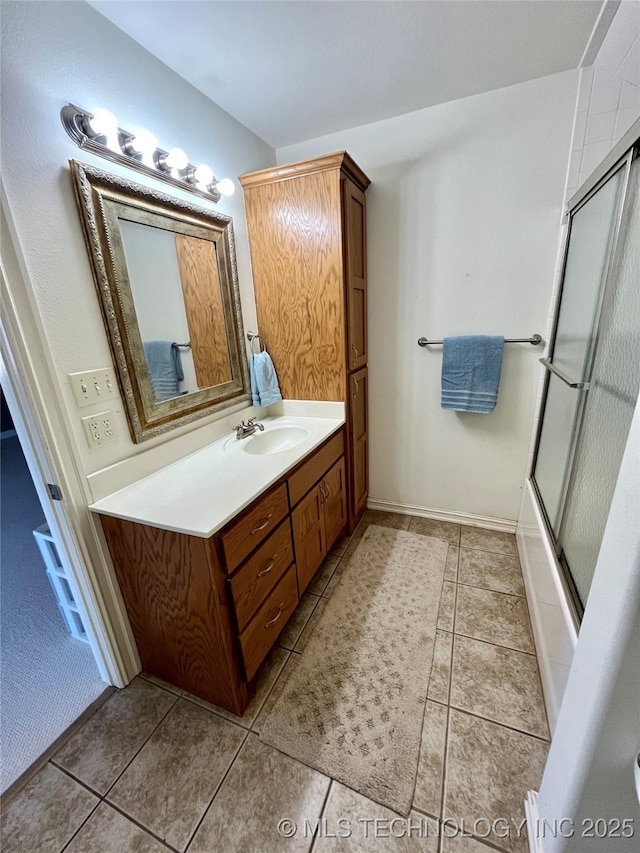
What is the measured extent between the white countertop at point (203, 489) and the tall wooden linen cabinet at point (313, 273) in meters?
0.45

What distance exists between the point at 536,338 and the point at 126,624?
2.33 metres

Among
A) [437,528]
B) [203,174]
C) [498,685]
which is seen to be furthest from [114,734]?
[203,174]

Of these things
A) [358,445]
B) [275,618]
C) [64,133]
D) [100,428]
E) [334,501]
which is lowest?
[275,618]

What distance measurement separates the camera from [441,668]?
1.38 metres

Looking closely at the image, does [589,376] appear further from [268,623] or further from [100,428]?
[100,428]

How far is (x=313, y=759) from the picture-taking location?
1.11 metres

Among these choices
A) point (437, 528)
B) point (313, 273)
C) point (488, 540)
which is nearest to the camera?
point (313, 273)

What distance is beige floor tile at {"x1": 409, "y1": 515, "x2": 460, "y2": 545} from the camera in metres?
2.17

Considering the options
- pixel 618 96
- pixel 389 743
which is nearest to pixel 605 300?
pixel 618 96

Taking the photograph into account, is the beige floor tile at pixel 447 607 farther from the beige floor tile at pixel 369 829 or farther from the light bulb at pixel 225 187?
the light bulb at pixel 225 187

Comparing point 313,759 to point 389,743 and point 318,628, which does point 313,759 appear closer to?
point 389,743

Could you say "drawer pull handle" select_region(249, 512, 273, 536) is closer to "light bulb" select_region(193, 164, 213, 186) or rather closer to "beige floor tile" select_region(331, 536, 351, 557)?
"beige floor tile" select_region(331, 536, 351, 557)

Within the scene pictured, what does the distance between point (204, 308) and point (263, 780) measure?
1.83 meters

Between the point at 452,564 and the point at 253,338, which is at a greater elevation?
the point at 253,338
